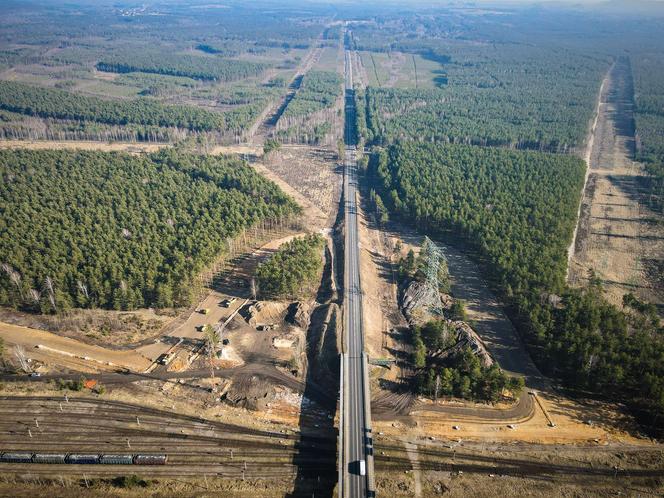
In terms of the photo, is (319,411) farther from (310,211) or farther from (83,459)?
(310,211)

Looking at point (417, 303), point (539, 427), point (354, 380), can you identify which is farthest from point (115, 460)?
point (539, 427)

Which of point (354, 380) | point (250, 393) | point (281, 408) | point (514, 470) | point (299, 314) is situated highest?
point (299, 314)

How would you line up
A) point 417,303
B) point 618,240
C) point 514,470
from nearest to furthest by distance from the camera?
point 514,470 < point 417,303 < point 618,240

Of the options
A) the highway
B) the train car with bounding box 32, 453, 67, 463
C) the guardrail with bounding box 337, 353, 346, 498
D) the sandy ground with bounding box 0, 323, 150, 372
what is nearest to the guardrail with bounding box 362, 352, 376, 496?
the highway

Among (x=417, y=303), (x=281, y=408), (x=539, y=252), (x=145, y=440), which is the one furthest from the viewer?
(x=539, y=252)

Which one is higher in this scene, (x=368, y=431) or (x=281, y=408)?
(x=368, y=431)

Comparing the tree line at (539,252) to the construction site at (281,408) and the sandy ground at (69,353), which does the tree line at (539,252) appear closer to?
the construction site at (281,408)
